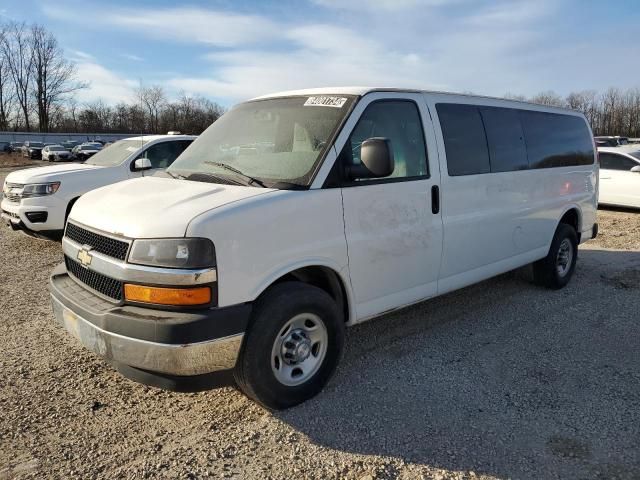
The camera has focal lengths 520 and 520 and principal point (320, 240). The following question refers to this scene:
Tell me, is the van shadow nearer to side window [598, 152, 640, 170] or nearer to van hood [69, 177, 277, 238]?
van hood [69, 177, 277, 238]

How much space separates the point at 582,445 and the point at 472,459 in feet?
2.33

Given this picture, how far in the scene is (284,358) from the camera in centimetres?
337

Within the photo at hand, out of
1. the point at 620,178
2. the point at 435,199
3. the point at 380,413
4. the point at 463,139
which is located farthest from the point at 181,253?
the point at 620,178

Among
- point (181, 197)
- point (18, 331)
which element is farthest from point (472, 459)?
point (18, 331)

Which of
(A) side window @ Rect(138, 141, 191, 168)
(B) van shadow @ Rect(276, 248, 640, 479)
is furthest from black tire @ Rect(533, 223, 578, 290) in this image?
(A) side window @ Rect(138, 141, 191, 168)

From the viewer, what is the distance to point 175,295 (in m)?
2.85

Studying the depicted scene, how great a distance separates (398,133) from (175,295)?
213 cm

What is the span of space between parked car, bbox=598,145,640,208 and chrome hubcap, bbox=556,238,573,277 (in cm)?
748

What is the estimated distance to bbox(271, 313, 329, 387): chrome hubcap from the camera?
3314 millimetres

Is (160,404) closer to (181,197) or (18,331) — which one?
(181,197)

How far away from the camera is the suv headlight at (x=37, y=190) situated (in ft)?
25.8

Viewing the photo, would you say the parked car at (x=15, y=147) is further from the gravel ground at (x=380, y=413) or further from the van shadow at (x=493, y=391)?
the van shadow at (x=493, y=391)

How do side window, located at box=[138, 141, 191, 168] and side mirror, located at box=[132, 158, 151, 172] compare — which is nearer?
side mirror, located at box=[132, 158, 151, 172]

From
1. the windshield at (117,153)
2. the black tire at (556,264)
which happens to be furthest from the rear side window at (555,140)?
the windshield at (117,153)
